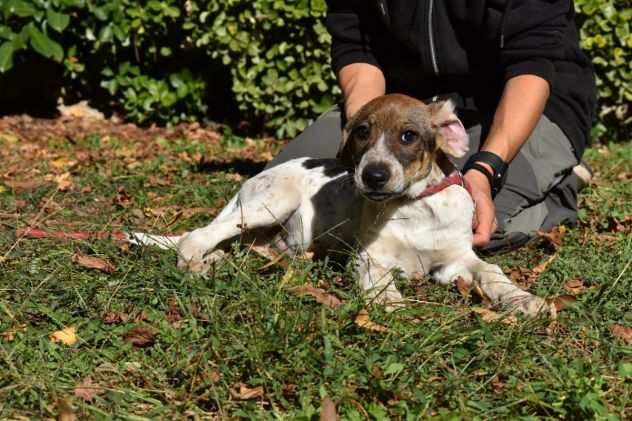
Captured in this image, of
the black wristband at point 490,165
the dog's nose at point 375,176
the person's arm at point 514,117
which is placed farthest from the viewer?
the person's arm at point 514,117

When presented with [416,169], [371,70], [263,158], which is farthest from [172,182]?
[416,169]

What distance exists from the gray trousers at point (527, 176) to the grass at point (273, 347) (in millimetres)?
530

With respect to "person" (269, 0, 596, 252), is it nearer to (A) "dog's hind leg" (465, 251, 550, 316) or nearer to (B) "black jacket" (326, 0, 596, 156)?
(B) "black jacket" (326, 0, 596, 156)

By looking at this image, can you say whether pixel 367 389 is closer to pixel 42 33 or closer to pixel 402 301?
pixel 402 301

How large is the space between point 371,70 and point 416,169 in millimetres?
1503

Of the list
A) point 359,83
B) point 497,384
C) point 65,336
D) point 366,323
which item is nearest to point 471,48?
point 359,83

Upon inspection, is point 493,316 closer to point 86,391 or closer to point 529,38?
point 86,391

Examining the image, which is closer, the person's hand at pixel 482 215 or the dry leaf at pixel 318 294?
the dry leaf at pixel 318 294

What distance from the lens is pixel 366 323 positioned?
306cm

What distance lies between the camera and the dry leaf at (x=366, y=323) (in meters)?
3.03

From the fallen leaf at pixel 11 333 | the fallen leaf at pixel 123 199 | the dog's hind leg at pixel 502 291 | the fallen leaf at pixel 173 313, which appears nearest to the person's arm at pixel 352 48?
the dog's hind leg at pixel 502 291

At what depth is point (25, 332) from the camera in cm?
309

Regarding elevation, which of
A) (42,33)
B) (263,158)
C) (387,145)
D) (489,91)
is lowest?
(263,158)

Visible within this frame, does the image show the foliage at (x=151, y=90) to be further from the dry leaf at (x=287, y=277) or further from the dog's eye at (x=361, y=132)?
the dry leaf at (x=287, y=277)
